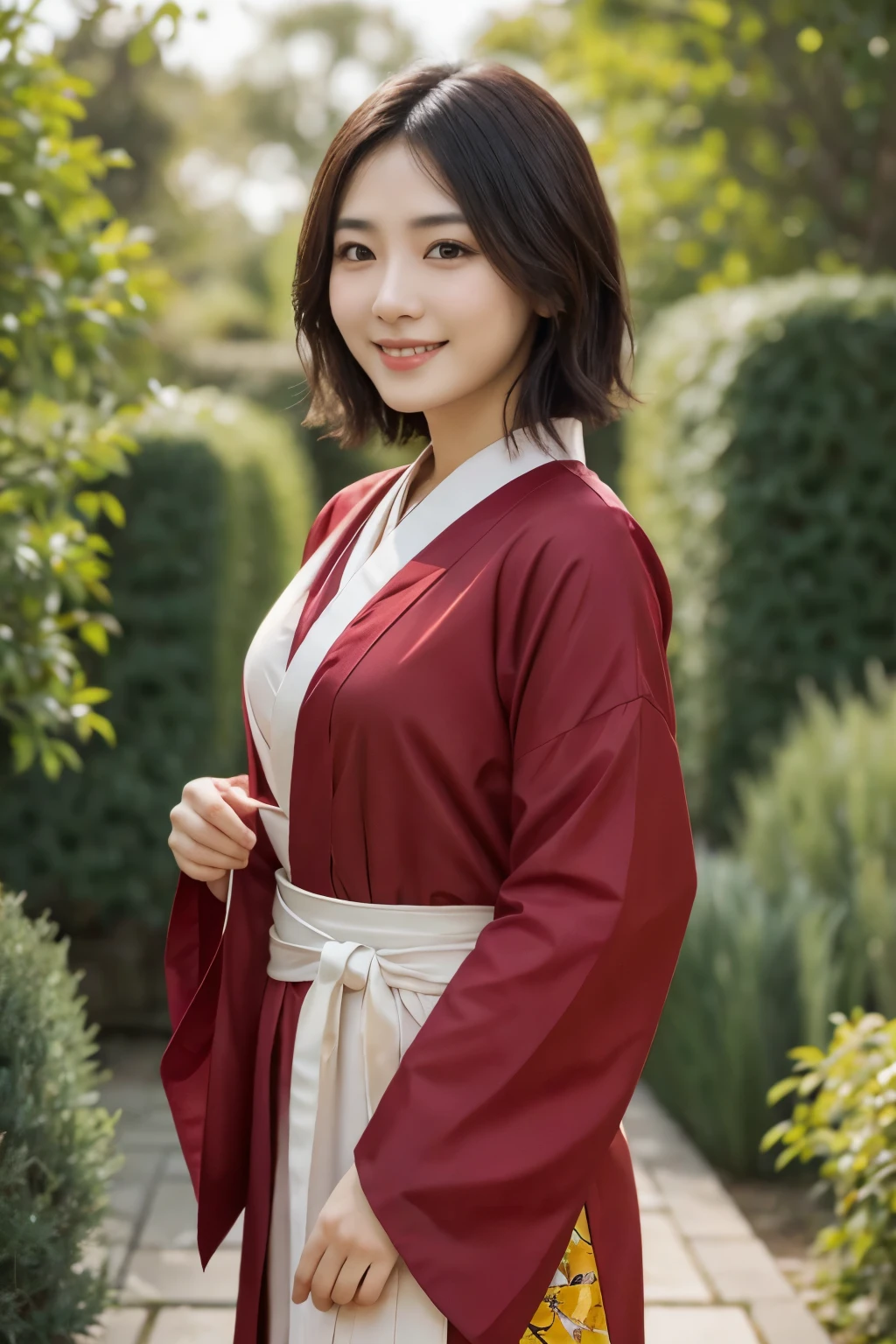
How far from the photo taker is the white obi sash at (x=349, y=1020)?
54.3 inches

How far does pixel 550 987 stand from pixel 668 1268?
1.83 meters

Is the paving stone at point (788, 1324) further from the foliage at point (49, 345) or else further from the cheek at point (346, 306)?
the cheek at point (346, 306)

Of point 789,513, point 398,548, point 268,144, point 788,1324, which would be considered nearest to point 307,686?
point 398,548

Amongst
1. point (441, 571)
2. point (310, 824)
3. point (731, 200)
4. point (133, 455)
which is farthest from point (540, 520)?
point (731, 200)

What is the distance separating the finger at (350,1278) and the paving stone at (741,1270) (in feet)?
5.38

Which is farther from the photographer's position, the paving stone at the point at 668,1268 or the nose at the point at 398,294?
the paving stone at the point at 668,1268

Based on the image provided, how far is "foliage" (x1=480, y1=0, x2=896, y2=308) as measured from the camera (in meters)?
7.48

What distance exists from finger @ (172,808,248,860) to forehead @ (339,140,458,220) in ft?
2.21

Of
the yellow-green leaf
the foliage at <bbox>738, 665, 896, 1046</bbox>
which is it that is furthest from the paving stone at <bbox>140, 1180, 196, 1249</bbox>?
the yellow-green leaf

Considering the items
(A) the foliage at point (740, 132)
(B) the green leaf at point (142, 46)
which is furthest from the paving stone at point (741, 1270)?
(A) the foliage at point (740, 132)

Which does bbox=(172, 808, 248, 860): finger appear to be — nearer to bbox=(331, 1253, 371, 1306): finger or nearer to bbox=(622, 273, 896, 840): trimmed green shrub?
bbox=(331, 1253, 371, 1306): finger

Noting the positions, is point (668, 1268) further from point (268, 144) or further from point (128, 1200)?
point (268, 144)

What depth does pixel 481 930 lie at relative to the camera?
1.35 metres

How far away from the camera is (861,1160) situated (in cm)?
229
